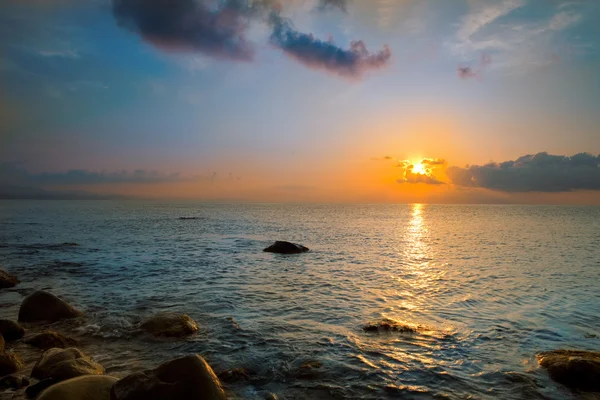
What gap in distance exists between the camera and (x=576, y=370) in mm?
9453

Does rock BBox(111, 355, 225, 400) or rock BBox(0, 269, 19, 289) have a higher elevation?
rock BBox(111, 355, 225, 400)

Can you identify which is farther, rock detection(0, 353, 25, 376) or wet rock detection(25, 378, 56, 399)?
rock detection(0, 353, 25, 376)

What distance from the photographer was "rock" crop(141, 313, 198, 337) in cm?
1258

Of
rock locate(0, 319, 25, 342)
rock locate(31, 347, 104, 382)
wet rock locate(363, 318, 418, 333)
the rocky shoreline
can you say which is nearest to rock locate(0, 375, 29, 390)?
the rocky shoreline

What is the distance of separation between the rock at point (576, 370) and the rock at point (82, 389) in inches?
446

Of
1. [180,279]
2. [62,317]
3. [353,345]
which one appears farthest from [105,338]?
[180,279]

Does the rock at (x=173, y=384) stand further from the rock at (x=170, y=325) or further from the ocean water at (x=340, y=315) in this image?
the rock at (x=170, y=325)

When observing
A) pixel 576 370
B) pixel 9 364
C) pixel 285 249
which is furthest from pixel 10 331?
pixel 285 249

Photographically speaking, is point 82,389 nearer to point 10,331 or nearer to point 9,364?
point 9,364

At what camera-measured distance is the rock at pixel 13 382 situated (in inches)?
327

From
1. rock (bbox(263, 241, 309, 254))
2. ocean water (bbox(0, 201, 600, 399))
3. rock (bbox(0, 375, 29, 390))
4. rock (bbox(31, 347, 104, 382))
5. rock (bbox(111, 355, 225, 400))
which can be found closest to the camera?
rock (bbox(111, 355, 225, 400))

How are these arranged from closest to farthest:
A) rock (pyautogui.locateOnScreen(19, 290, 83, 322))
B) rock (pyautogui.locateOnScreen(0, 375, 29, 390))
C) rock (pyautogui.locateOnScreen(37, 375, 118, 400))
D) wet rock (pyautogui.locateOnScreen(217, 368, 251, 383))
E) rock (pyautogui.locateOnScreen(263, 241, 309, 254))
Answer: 1. rock (pyautogui.locateOnScreen(37, 375, 118, 400))
2. rock (pyautogui.locateOnScreen(0, 375, 29, 390))
3. wet rock (pyautogui.locateOnScreen(217, 368, 251, 383))
4. rock (pyautogui.locateOnScreen(19, 290, 83, 322))
5. rock (pyautogui.locateOnScreen(263, 241, 309, 254))

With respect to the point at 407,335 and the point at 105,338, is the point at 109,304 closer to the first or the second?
the point at 105,338

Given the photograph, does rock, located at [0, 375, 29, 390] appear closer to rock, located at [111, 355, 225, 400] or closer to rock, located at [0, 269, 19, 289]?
rock, located at [111, 355, 225, 400]
